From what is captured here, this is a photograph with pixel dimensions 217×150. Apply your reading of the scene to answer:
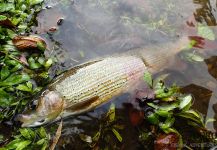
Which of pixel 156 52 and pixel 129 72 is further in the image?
pixel 156 52

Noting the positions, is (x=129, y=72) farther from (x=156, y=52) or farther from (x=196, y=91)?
(x=196, y=91)

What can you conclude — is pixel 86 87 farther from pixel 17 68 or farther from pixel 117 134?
pixel 17 68

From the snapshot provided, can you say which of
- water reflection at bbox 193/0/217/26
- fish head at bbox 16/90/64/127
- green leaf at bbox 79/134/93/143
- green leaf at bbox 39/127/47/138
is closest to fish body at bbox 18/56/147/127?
fish head at bbox 16/90/64/127

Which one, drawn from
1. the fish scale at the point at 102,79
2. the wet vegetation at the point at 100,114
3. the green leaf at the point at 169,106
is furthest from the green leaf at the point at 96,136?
the green leaf at the point at 169,106

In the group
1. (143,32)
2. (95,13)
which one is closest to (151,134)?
(143,32)

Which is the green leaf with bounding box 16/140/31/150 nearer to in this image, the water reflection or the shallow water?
the shallow water

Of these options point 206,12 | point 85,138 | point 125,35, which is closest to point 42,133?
point 85,138

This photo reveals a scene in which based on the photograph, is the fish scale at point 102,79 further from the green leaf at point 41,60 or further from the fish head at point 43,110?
the green leaf at point 41,60
